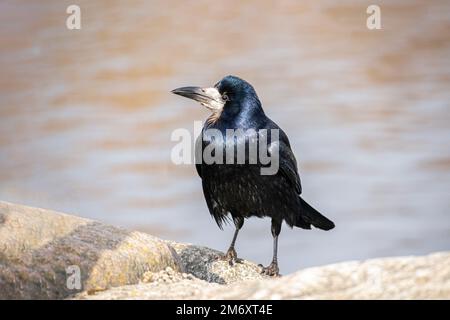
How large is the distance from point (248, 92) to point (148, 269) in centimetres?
148

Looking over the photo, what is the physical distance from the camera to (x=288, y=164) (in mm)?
6582

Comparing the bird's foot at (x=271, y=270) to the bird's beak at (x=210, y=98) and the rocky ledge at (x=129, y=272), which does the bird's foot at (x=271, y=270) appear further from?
the bird's beak at (x=210, y=98)

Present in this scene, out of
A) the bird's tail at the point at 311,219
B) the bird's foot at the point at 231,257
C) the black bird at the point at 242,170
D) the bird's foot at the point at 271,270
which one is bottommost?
the bird's foot at the point at 271,270

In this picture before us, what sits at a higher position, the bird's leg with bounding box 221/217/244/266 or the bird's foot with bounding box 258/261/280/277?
the bird's leg with bounding box 221/217/244/266

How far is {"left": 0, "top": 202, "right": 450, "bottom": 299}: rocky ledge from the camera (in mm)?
4324

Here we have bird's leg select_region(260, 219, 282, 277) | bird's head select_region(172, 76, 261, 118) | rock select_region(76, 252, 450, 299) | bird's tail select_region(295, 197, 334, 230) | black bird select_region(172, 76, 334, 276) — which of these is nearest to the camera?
rock select_region(76, 252, 450, 299)

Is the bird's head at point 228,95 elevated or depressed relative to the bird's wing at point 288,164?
elevated

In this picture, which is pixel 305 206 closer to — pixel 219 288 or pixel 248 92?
pixel 248 92

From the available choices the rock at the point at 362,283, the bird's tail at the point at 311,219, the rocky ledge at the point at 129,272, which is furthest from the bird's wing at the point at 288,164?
the rock at the point at 362,283

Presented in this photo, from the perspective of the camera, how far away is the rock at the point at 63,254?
5.02 metres

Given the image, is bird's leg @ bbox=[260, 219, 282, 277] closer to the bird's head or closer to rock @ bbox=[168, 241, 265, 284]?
rock @ bbox=[168, 241, 265, 284]

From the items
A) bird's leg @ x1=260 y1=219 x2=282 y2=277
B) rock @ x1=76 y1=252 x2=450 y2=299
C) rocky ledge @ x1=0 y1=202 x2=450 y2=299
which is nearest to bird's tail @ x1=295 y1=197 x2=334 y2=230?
bird's leg @ x1=260 y1=219 x2=282 y2=277

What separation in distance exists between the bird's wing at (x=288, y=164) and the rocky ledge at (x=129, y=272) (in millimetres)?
1094

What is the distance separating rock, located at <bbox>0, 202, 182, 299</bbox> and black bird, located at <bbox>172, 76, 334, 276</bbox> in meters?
0.77
